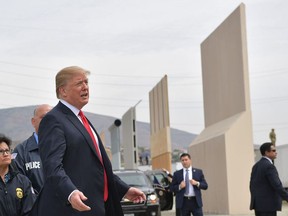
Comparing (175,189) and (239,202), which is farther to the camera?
(239,202)

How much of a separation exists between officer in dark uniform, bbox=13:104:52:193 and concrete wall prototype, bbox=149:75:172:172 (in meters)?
39.9

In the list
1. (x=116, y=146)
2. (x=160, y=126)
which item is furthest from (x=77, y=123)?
(x=160, y=126)

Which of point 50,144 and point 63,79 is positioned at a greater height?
point 63,79

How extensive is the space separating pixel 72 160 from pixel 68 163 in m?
0.03

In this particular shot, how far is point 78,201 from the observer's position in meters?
4.59

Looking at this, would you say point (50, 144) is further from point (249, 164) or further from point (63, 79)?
point (249, 164)

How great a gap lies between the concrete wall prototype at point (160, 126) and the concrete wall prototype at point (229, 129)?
20.5 metres

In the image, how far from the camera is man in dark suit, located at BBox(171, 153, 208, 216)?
586 inches

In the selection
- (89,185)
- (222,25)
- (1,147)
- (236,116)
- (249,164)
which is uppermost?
(222,25)

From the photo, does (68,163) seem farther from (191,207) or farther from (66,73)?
(191,207)

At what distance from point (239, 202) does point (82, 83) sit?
18.9 meters

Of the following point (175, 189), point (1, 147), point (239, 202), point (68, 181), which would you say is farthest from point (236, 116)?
point (68, 181)

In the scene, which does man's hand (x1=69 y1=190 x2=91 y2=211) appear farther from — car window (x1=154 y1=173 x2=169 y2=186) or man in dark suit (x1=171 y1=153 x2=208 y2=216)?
car window (x1=154 y1=173 x2=169 y2=186)

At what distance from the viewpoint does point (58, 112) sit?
511 cm
